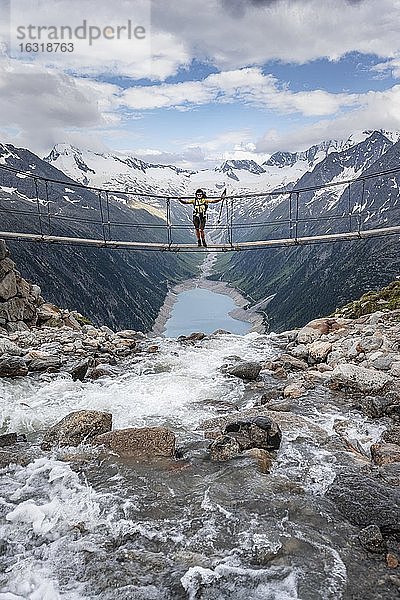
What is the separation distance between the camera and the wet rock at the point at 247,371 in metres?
18.0

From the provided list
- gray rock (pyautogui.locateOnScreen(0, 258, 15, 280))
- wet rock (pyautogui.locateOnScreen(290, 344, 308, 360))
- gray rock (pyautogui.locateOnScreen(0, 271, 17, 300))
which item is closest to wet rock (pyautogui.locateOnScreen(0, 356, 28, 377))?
gray rock (pyautogui.locateOnScreen(0, 271, 17, 300))

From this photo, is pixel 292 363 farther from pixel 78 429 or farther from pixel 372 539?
pixel 372 539

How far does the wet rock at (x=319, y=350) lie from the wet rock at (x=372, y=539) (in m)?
11.5

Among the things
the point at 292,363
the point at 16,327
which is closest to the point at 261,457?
the point at 292,363

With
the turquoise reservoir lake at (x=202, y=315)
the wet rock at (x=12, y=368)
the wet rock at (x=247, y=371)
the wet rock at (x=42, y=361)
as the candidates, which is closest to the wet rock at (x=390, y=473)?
the wet rock at (x=247, y=371)

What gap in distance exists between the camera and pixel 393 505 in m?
8.27

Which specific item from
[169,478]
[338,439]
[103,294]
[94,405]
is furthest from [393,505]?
[103,294]

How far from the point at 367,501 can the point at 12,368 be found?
1390cm

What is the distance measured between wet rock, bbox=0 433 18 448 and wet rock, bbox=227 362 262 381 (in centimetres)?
886

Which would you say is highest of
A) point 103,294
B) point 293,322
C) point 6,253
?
point 6,253

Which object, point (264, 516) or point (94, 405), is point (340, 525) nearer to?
point (264, 516)

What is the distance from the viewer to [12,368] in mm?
17844

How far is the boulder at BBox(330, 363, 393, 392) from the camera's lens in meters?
14.7

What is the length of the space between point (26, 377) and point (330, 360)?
38.9 feet
